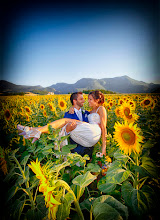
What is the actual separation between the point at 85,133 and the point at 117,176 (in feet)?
4.44

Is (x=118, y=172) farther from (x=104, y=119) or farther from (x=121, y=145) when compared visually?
(x=104, y=119)

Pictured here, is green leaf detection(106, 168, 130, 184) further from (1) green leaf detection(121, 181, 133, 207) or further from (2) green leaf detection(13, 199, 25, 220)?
(2) green leaf detection(13, 199, 25, 220)

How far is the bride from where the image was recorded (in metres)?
Answer: 1.72

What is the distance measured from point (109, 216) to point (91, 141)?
1.73 metres

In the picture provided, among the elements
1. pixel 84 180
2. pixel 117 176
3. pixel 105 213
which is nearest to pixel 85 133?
pixel 117 176

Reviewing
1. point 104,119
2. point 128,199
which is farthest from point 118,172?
point 104,119

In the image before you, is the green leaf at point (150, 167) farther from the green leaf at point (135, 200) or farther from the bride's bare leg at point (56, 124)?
the bride's bare leg at point (56, 124)

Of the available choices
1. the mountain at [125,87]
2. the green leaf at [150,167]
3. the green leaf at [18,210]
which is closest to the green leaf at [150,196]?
the green leaf at [150,167]

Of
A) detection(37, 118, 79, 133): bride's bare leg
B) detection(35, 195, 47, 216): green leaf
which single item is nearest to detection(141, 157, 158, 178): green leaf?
detection(35, 195, 47, 216): green leaf

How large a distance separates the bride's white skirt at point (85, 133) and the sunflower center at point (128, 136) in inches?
43.1

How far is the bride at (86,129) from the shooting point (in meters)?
1.72

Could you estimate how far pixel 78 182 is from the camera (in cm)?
94

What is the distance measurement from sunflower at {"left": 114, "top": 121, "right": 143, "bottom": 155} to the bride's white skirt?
105cm

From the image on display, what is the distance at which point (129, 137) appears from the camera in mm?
1310
